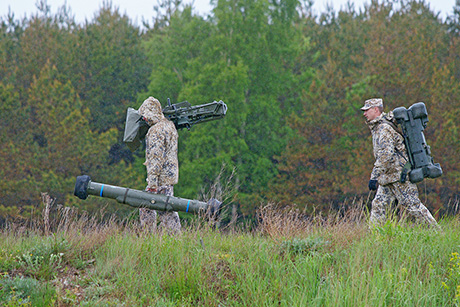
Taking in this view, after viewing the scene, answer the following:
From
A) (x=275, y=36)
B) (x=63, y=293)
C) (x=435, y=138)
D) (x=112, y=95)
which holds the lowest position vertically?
(x=63, y=293)

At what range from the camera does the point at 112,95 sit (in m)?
30.2

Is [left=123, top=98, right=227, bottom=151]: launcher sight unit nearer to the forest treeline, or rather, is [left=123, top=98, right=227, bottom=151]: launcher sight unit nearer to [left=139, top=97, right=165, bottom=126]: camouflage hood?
[left=139, top=97, right=165, bottom=126]: camouflage hood

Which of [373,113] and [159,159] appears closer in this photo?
[373,113]

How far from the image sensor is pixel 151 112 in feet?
23.4

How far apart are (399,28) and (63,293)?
26.0 meters

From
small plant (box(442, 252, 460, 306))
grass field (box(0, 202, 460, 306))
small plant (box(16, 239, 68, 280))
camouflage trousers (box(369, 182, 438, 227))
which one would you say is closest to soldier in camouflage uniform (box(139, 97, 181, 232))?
grass field (box(0, 202, 460, 306))

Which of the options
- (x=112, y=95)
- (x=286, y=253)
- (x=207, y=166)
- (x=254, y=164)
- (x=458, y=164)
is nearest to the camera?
(x=286, y=253)

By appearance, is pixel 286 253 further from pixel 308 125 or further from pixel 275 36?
pixel 275 36

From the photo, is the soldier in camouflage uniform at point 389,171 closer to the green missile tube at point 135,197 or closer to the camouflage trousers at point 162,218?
the green missile tube at point 135,197

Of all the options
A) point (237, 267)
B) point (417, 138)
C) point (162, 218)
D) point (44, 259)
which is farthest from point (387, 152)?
point (44, 259)

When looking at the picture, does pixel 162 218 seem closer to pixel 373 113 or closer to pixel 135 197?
pixel 135 197

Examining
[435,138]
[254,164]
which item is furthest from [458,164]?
[254,164]

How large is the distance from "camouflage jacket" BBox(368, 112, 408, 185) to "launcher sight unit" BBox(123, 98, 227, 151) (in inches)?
79.9

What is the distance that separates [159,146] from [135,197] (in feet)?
2.50
